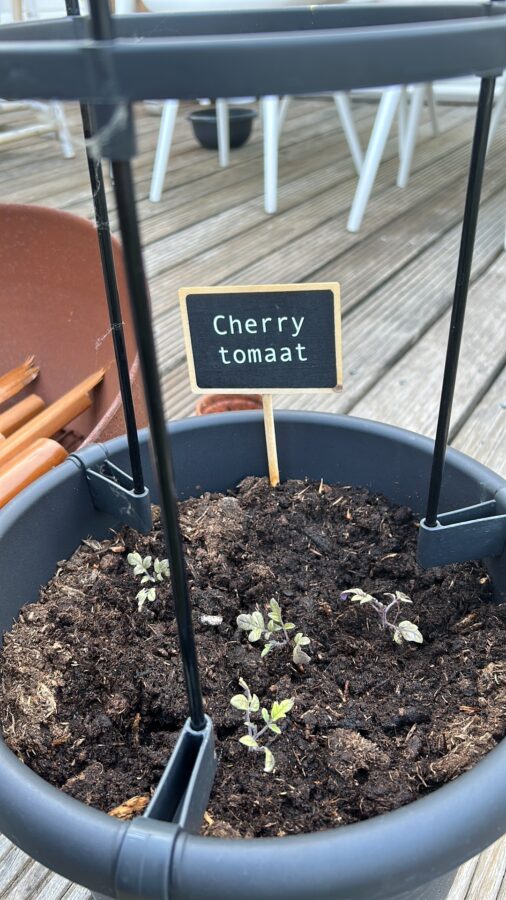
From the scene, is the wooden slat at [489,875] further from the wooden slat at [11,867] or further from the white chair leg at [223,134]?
the white chair leg at [223,134]

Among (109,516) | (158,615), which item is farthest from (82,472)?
(158,615)

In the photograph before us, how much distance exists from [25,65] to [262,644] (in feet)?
1.80

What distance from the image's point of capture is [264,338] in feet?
2.47

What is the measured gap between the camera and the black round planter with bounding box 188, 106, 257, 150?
9.69ft

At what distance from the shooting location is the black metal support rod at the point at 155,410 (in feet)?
1.05

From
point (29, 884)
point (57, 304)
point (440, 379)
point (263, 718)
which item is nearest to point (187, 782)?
point (263, 718)

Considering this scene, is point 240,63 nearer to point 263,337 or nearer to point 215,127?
point 263,337

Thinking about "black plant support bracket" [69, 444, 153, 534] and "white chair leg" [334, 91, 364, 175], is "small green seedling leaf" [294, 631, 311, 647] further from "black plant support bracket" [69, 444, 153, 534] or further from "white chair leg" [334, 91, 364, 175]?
"white chair leg" [334, 91, 364, 175]

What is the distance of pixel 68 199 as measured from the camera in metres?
2.39

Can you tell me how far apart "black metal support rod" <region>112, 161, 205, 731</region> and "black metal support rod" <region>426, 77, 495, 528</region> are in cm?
29

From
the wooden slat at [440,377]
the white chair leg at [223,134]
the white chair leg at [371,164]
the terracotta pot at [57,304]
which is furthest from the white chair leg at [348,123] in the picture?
the terracotta pot at [57,304]

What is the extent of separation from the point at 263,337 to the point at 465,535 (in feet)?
0.92

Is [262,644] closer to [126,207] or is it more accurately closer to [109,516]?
[109,516]

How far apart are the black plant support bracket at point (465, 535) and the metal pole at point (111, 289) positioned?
293 millimetres
